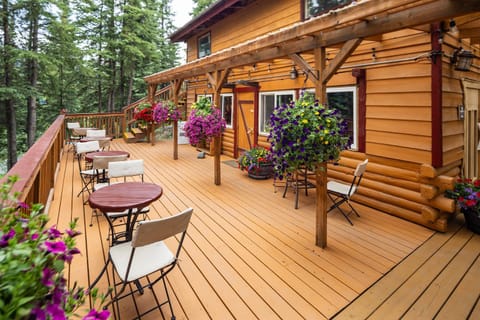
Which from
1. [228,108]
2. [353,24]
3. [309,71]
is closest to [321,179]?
[309,71]

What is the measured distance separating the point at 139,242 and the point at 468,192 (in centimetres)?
416

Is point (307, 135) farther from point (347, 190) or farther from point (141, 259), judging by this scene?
point (141, 259)

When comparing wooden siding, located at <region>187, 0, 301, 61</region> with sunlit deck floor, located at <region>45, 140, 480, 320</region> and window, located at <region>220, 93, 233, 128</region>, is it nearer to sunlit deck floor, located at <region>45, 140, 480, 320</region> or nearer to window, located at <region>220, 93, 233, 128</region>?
window, located at <region>220, 93, 233, 128</region>

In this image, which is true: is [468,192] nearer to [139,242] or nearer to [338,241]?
[338,241]

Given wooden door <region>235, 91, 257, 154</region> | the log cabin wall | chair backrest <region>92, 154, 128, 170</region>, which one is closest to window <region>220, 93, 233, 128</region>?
wooden door <region>235, 91, 257, 154</region>

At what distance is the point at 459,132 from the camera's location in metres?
4.14

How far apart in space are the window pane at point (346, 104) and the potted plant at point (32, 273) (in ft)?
15.3

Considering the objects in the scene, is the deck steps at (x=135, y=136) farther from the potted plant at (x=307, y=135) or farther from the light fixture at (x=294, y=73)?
the potted plant at (x=307, y=135)

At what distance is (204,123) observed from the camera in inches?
207

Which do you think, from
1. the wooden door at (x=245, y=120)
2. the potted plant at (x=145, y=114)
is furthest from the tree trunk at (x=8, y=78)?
the wooden door at (x=245, y=120)

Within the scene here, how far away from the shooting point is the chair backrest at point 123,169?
3.57m

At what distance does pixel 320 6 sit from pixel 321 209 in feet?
13.4

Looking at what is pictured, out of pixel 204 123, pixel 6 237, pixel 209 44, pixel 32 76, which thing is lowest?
pixel 6 237

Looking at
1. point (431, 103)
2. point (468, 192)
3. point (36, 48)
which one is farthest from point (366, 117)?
point (36, 48)
